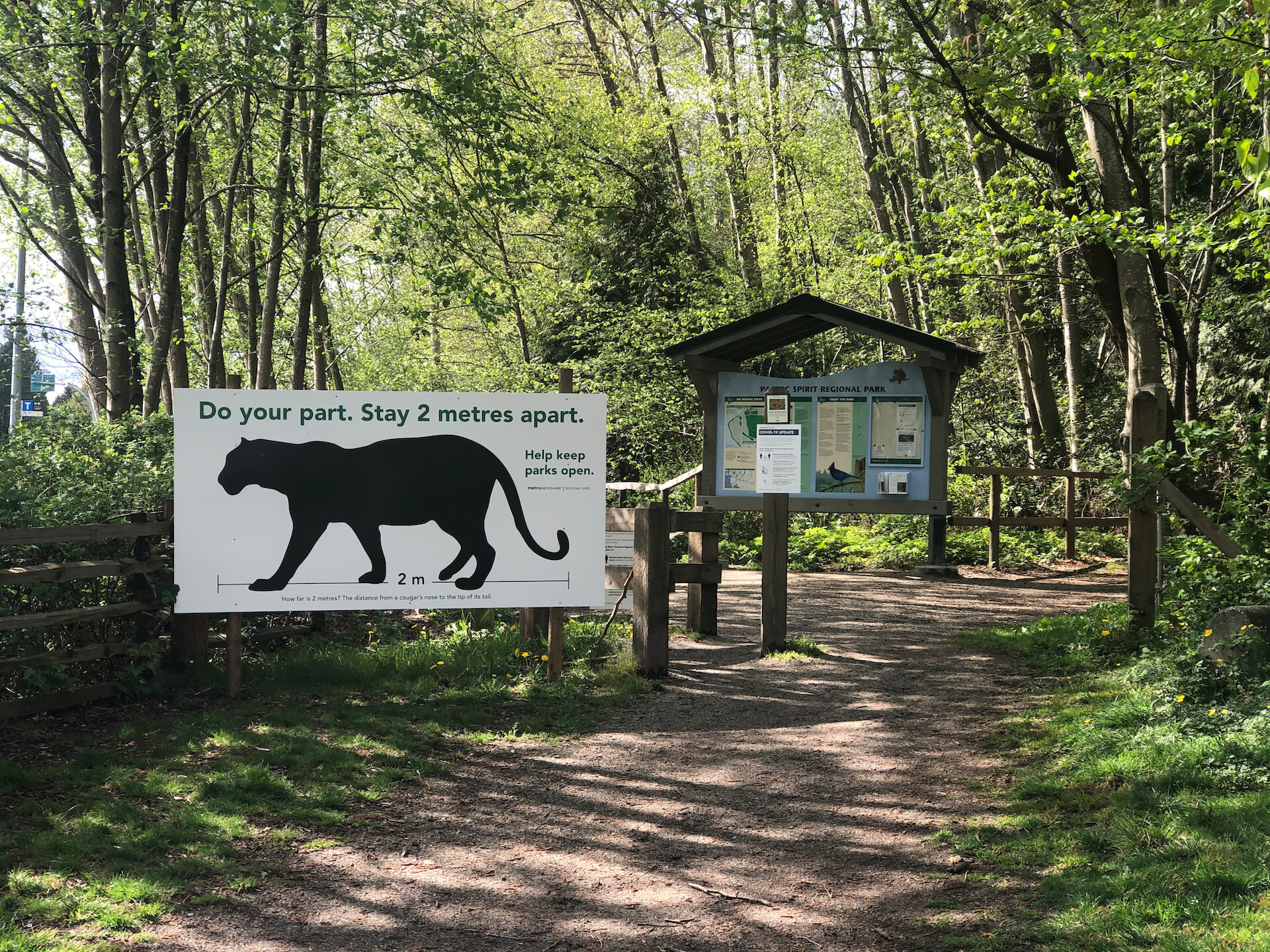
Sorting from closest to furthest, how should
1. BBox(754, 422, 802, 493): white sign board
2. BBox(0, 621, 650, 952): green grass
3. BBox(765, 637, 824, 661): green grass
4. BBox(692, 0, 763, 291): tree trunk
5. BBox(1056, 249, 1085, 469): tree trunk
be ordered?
1. BBox(0, 621, 650, 952): green grass
2. BBox(765, 637, 824, 661): green grass
3. BBox(754, 422, 802, 493): white sign board
4. BBox(1056, 249, 1085, 469): tree trunk
5. BBox(692, 0, 763, 291): tree trunk

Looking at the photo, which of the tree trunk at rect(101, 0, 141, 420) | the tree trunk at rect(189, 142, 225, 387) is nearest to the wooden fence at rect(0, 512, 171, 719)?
the tree trunk at rect(101, 0, 141, 420)

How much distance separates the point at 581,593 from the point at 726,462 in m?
3.31

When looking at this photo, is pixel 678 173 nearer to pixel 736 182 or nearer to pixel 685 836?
pixel 736 182

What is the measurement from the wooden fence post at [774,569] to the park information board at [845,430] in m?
1.51

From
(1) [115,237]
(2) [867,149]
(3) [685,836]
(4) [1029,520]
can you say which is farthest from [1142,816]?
(2) [867,149]

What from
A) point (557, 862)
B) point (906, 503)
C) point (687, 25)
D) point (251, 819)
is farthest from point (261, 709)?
point (687, 25)

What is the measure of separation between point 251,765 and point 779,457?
5.72m

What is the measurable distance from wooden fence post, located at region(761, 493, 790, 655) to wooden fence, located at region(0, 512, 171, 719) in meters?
4.73

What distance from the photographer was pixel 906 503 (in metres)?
10.1

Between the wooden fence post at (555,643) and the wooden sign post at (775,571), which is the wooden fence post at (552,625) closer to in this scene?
the wooden fence post at (555,643)

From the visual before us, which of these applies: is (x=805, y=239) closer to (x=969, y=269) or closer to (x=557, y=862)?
(x=969, y=269)

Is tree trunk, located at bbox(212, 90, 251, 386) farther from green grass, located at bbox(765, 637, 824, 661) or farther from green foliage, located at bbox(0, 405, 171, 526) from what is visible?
green grass, located at bbox(765, 637, 824, 661)

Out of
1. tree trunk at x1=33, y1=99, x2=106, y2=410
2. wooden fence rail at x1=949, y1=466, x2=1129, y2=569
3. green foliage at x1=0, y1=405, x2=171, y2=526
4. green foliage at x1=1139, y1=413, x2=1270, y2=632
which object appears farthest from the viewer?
wooden fence rail at x1=949, y1=466, x2=1129, y2=569

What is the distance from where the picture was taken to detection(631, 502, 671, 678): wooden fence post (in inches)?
310
